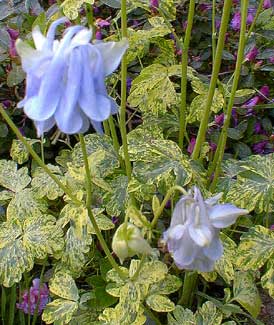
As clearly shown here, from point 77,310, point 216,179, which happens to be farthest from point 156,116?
point 77,310

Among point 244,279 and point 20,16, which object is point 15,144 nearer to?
point 20,16

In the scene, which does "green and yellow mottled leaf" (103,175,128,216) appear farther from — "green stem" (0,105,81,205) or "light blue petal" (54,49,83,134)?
"light blue petal" (54,49,83,134)

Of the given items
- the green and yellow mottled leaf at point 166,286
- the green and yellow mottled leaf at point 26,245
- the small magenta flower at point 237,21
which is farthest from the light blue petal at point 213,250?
the small magenta flower at point 237,21

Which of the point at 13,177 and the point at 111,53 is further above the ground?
the point at 111,53

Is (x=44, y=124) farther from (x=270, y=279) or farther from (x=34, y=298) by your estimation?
(x=34, y=298)

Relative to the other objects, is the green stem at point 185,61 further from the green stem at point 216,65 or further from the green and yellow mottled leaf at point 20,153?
the green and yellow mottled leaf at point 20,153

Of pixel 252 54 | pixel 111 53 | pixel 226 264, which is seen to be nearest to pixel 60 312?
pixel 226 264

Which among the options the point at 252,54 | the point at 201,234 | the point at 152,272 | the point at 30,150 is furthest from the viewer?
the point at 252,54
